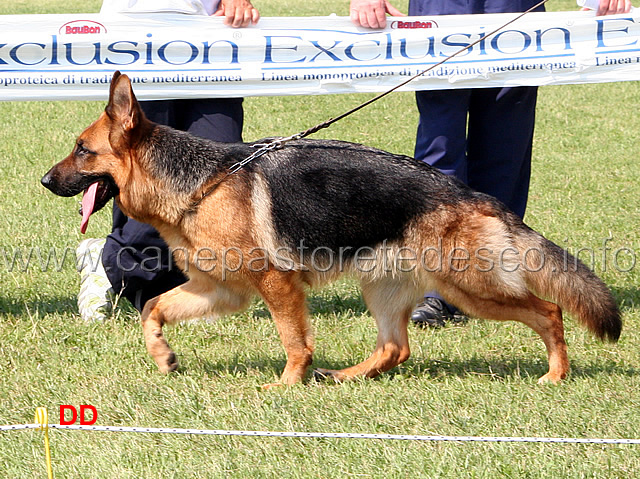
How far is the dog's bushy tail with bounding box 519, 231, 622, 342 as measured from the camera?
4.39m

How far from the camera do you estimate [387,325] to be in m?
4.78

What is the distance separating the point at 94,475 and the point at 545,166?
306 inches

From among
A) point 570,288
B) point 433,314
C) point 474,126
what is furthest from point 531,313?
point 474,126

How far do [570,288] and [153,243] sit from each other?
2755 millimetres

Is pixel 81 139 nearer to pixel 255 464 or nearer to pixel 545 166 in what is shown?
pixel 255 464

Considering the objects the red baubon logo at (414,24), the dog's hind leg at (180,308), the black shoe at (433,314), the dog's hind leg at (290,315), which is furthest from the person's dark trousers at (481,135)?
the dog's hind leg at (180,308)

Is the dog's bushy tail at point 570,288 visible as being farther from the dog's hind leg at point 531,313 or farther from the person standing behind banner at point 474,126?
the person standing behind banner at point 474,126

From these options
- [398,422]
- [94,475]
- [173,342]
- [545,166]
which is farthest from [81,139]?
[545,166]

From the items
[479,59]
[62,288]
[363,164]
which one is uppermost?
Result: [479,59]

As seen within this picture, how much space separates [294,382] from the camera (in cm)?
447

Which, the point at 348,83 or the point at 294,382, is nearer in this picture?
the point at 294,382

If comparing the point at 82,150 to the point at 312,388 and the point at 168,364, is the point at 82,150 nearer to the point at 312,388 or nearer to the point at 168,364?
the point at 168,364

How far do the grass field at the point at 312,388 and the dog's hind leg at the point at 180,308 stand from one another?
0.49 ft

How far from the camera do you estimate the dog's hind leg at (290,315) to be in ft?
14.4
